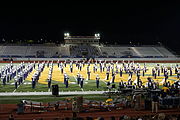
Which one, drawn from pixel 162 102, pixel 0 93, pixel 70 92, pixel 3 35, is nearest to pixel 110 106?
pixel 162 102

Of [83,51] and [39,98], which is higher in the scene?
[83,51]

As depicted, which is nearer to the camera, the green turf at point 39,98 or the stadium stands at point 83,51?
the green turf at point 39,98

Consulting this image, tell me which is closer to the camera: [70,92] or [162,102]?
[162,102]

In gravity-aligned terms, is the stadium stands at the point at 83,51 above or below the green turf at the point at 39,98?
above

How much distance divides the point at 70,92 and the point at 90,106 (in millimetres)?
3152

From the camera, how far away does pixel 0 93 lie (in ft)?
36.0

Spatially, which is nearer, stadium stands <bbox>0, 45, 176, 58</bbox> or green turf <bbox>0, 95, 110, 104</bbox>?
green turf <bbox>0, 95, 110, 104</bbox>

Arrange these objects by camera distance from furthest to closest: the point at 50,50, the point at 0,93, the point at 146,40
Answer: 1. the point at 146,40
2. the point at 50,50
3. the point at 0,93

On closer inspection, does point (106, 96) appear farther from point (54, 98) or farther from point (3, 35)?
point (3, 35)

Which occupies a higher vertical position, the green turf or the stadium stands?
the stadium stands

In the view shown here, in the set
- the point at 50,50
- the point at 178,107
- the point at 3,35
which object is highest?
the point at 3,35

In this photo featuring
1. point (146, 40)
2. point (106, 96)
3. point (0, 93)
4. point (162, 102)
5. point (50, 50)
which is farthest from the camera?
point (146, 40)

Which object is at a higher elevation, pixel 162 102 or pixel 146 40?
pixel 146 40

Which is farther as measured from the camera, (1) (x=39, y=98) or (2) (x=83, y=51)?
(2) (x=83, y=51)
